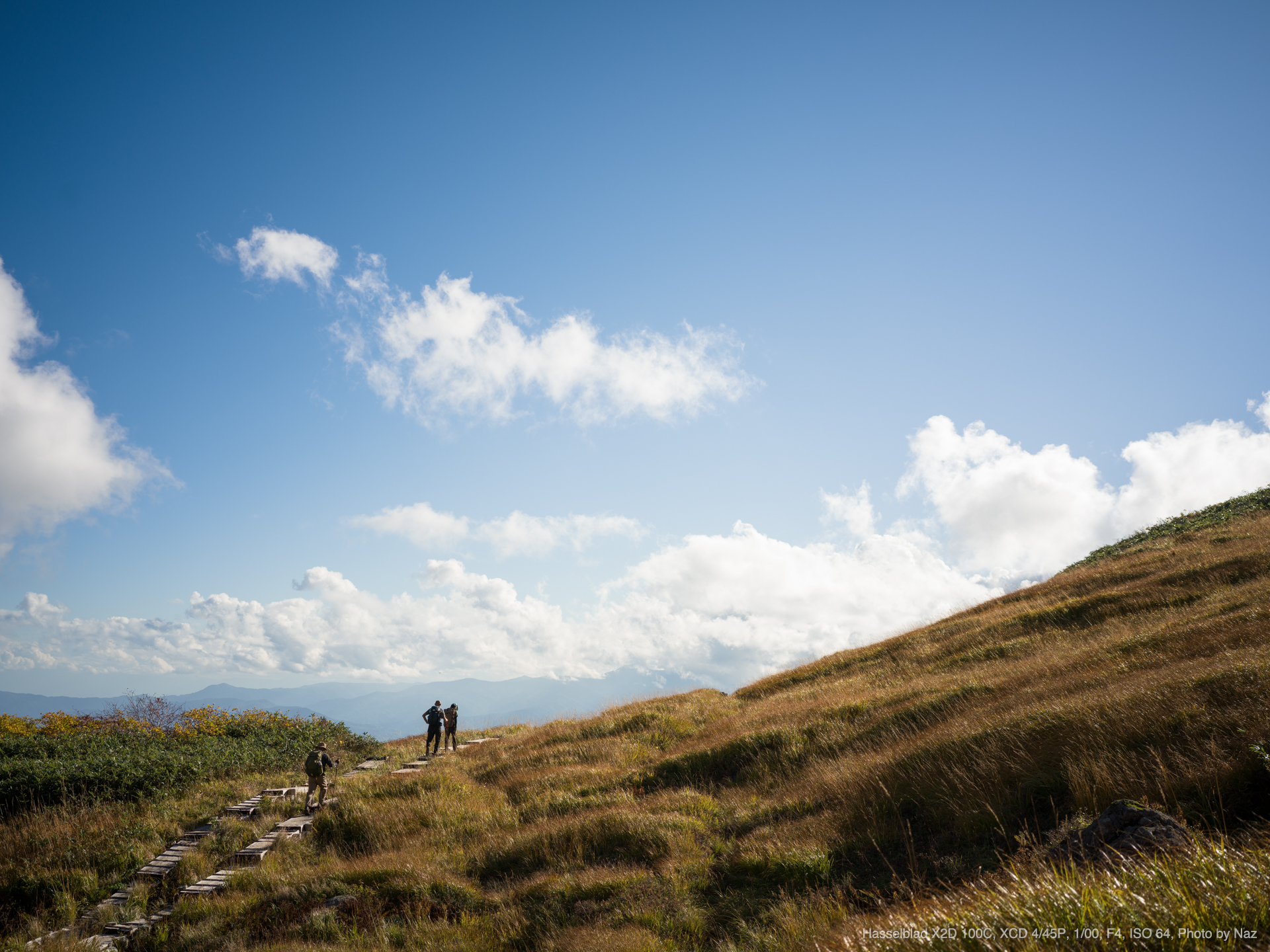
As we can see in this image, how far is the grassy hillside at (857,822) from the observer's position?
17.9 ft

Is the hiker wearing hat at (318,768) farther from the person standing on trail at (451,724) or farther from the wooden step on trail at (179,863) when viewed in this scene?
the person standing on trail at (451,724)

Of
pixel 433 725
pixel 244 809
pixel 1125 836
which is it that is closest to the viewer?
pixel 1125 836

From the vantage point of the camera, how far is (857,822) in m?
9.47

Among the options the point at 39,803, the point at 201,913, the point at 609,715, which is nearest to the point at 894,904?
the point at 201,913

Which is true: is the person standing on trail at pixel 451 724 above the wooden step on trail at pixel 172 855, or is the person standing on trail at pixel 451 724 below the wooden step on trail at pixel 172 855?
above

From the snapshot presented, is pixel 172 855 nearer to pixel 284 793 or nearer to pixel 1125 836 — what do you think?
pixel 284 793

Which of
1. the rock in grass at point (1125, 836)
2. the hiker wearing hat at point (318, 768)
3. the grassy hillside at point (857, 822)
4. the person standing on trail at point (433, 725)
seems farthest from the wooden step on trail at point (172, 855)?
the rock in grass at point (1125, 836)

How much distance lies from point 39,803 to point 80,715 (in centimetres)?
1308

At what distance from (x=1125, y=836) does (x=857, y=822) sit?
15.3 ft

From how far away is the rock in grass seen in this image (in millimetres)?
5207

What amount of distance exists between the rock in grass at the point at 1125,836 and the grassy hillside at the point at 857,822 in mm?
315

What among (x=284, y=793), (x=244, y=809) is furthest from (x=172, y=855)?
(x=284, y=793)

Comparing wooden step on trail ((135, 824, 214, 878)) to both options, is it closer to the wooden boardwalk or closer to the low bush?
the wooden boardwalk

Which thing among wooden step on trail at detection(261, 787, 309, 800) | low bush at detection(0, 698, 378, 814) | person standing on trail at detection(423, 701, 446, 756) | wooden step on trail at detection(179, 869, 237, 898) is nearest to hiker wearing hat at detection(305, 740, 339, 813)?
wooden step on trail at detection(261, 787, 309, 800)
